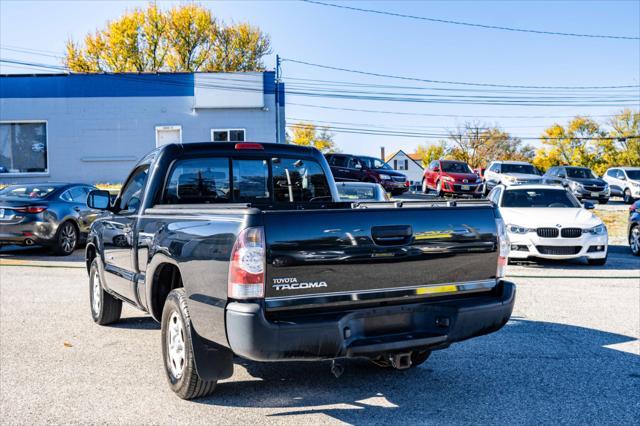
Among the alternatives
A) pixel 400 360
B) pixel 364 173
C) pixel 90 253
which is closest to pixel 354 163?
pixel 364 173

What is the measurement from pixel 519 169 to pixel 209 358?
92.6 feet

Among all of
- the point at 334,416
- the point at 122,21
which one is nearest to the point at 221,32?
the point at 122,21

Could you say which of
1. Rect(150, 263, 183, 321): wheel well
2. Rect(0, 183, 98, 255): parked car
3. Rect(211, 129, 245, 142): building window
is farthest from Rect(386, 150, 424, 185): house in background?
Rect(150, 263, 183, 321): wheel well

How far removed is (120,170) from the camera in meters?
31.7

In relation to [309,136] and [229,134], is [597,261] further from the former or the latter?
[309,136]

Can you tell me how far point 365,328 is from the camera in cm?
411

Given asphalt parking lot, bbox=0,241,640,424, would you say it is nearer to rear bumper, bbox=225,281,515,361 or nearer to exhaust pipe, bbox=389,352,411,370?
exhaust pipe, bbox=389,352,411,370

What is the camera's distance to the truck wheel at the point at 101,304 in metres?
7.00

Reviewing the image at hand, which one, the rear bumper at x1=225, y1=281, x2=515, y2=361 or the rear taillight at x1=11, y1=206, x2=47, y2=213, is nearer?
the rear bumper at x1=225, y1=281, x2=515, y2=361

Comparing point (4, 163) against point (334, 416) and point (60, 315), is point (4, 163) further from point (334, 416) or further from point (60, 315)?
point (334, 416)

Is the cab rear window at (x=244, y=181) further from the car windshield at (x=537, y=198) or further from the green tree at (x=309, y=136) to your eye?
the green tree at (x=309, y=136)

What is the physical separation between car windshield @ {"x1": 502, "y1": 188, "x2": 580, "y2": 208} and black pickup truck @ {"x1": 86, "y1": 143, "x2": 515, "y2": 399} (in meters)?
8.29

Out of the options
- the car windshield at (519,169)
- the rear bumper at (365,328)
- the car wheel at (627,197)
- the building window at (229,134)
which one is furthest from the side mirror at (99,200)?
the car wheel at (627,197)

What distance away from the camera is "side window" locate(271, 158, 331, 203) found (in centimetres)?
592
